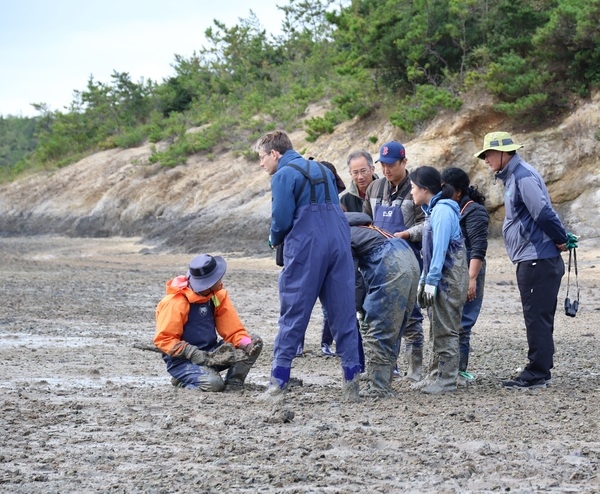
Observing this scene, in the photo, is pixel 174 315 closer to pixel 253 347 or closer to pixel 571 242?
pixel 253 347

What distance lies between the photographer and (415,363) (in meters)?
8.24

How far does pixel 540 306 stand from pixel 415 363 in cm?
122

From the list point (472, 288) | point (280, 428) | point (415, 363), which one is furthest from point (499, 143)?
point (280, 428)

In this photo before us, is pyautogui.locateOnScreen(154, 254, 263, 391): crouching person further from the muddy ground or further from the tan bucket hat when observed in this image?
the tan bucket hat

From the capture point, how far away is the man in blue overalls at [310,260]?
695 cm

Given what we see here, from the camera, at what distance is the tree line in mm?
22625

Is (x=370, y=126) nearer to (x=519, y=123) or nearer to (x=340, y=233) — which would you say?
(x=519, y=123)

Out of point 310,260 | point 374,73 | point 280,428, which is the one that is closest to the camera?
point 280,428

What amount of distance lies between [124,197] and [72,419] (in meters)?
28.9

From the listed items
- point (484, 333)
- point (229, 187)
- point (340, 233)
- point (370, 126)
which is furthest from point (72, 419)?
point (229, 187)

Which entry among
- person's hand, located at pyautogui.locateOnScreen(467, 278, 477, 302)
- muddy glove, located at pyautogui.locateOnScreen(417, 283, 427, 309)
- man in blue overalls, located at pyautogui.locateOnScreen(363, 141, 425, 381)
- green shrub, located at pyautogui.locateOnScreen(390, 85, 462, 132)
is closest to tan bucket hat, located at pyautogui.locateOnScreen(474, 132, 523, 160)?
man in blue overalls, located at pyautogui.locateOnScreen(363, 141, 425, 381)

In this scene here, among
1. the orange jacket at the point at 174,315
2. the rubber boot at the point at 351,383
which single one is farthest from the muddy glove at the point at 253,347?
the rubber boot at the point at 351,383

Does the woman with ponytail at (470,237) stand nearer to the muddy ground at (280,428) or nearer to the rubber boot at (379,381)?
the muddy ground at (280,428)

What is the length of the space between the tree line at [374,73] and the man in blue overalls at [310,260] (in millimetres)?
15862
